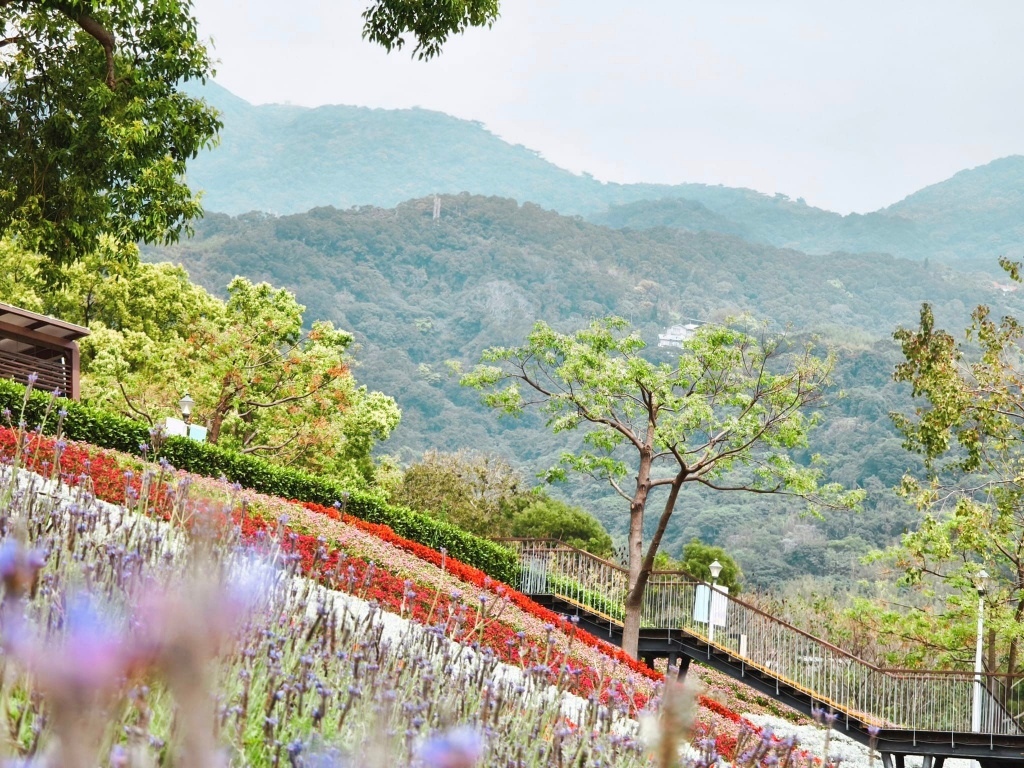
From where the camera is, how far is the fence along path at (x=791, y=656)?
1889 centimetres

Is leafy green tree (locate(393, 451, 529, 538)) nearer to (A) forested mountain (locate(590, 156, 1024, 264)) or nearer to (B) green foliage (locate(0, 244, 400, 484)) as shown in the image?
(B) green foliage (locate(0, 244, 400, 484))

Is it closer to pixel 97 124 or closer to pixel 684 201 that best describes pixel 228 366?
pixel 97 124

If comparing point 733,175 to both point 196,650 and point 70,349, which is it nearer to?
point 70,349

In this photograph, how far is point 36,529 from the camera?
4660mm

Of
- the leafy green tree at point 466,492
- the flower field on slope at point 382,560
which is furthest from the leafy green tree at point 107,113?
the leafy green tree at point 466,492

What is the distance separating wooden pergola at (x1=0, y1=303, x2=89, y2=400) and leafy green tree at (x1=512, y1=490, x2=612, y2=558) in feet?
68.7

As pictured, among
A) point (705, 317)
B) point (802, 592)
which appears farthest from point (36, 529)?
point (705, 317)

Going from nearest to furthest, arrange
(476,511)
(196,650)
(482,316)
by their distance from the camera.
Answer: (196,650) → (476,511) → (482,316)

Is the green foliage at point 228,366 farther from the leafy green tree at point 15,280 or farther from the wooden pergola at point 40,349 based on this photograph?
the wooden pergola at point 40,349

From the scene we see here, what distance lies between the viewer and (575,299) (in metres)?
115

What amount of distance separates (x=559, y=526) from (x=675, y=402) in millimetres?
22115

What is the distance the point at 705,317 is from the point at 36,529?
110894mm

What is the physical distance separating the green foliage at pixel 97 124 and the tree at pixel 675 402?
28.8 ft

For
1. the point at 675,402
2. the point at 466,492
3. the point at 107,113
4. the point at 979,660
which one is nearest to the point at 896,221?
the point at 466,492
